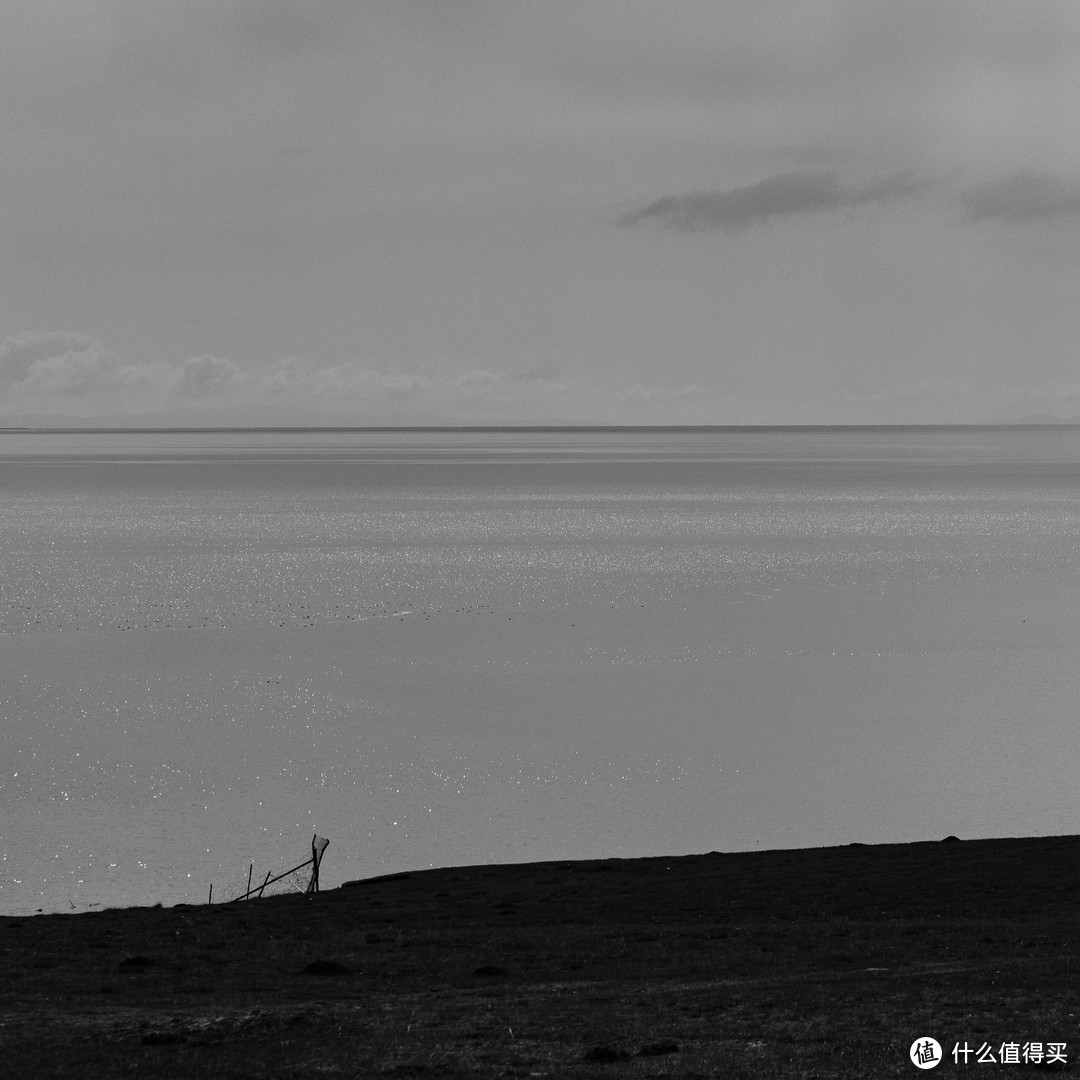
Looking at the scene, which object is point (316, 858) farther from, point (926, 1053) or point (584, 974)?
point (926, 1053)

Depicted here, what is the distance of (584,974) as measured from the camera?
2247cm

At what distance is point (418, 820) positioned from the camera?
45.7 metres

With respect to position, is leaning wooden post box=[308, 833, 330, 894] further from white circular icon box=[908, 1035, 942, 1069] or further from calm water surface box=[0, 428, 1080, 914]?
white circular icon box=[908, 1035, 942, 1069]

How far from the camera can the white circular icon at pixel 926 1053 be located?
600 inches

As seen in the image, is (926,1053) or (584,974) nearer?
(926,1053)

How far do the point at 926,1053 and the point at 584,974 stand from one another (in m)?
7.93

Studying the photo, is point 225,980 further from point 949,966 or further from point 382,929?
point 949,966

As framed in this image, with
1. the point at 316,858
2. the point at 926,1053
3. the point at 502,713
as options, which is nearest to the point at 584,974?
the point at 926,1053

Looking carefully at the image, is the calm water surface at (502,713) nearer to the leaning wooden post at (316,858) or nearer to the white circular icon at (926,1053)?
the leaning wooden post at (316,858)

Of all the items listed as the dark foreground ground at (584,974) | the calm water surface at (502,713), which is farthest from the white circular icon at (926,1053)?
the calm water surface at (502,713)

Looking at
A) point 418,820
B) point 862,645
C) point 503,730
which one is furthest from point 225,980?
point 862,645

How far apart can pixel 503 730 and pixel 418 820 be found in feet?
41.4

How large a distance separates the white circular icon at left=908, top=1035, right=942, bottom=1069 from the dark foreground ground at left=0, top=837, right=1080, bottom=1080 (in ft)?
0.58

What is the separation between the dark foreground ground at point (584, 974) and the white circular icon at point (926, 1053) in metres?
0.18
